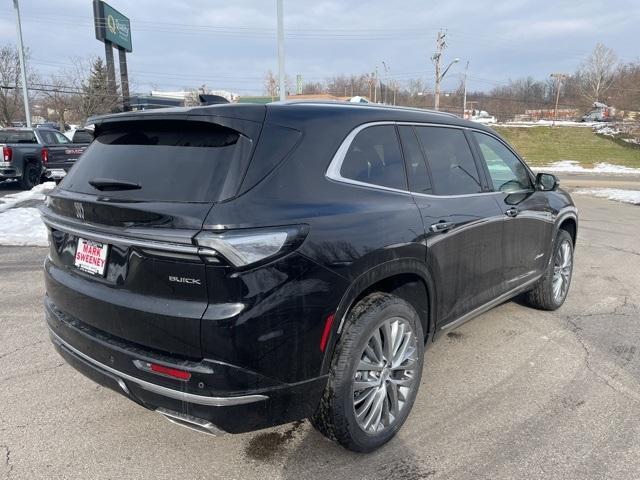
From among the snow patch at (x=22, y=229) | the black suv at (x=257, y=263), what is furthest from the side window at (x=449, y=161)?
the snow patch at (x=22, y=229)

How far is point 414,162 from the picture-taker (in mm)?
3066

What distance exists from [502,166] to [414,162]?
55.1 inches

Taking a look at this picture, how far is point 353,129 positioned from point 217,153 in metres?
0.80

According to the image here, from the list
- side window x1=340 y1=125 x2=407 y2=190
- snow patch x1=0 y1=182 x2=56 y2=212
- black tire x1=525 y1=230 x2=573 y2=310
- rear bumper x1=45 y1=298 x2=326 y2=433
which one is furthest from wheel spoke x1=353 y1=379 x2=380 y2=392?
snow patch x1=0 y1=182 x2=56 y2=212

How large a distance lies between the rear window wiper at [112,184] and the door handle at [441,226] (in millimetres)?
1663

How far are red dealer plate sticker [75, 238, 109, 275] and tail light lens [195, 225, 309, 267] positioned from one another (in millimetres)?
667

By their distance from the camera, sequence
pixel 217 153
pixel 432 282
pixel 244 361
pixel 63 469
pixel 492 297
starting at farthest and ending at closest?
pixel 492 297, pixel 432 282, pixel 63 469, pixel 217 153, pixel 244 361

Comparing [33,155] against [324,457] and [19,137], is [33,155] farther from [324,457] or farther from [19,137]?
[324,457]

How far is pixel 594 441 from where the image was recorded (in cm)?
281

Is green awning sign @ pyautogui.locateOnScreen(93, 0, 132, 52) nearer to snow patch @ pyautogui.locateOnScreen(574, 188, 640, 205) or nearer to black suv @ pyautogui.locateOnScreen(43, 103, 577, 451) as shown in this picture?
snow patch @ pyautogui.locateOnScreen(574, 188, 640, 205)

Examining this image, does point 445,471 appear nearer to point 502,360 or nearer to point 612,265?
point 502,360

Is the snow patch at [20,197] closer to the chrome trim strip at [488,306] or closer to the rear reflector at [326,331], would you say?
the chrome trim strip at [488,306]

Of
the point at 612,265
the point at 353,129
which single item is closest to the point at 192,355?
the point at 353,129

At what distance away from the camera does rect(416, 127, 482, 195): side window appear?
3207mm
